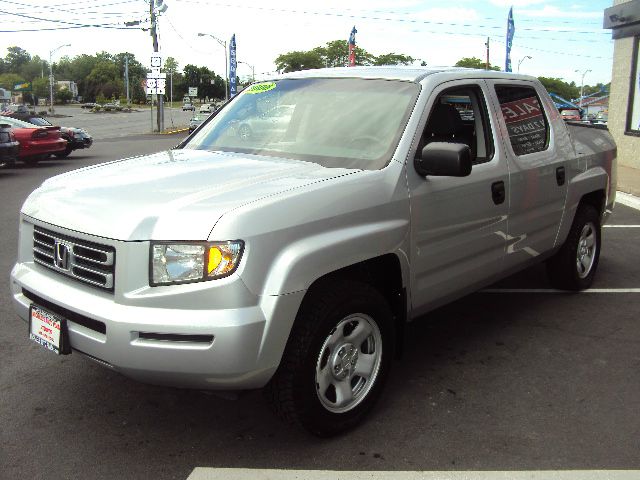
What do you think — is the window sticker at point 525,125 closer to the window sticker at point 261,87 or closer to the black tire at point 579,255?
the black tire at point 579,255

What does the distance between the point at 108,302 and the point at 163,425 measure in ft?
2.95

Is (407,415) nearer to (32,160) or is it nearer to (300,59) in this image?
(32,160)

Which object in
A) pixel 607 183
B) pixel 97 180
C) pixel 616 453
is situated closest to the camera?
pixel 616 453

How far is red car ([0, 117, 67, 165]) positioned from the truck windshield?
1437 cm

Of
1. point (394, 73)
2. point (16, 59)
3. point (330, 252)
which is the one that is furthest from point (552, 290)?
point (16, 59)

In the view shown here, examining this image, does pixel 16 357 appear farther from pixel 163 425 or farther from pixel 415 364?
pixel 415 364

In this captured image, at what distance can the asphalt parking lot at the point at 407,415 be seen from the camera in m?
3.01

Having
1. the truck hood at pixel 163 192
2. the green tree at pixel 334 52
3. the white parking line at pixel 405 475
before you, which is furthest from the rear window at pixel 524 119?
the green tree at pixel 334 52

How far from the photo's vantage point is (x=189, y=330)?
2633mm

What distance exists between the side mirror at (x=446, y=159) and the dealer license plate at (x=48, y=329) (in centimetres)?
195

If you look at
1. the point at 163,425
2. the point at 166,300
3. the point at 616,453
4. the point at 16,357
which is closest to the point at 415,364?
the point at 616,453

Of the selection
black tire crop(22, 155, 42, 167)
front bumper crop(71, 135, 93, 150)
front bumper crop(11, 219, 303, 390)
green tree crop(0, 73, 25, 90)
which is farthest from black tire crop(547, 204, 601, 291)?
green tree crop(0, 73, 25, 90)

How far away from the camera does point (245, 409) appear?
139 inches

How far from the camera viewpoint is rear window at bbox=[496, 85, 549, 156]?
174 inches
